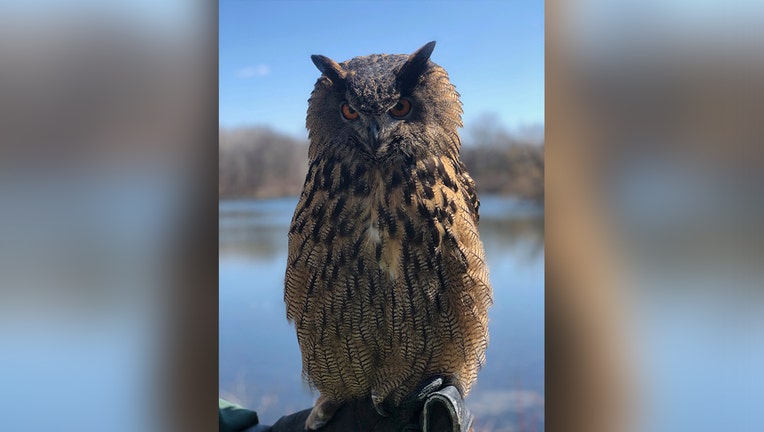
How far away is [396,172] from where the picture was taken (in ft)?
4.53

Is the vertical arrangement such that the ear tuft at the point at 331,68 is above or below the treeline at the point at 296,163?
above

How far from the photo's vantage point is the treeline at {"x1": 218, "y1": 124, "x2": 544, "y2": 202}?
5.15 ft

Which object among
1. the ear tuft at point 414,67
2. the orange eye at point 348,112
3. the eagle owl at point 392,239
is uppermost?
the ear tuft at point 414,67

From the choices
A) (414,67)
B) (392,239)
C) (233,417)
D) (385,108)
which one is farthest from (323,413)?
(414,67)

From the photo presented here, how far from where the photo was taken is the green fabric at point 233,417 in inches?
66.2

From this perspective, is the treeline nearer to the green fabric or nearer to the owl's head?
the owl's head
